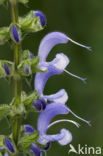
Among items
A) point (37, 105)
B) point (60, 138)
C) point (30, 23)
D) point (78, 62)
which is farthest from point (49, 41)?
point (78, 62)

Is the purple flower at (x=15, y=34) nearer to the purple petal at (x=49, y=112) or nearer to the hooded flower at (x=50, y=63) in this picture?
the hooded flower at (x=50, y=63)

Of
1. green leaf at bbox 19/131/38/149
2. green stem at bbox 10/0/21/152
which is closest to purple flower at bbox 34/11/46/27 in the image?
green stem at bbox 10/0/21/152

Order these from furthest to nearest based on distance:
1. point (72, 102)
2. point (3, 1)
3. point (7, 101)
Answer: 1. point (72, 102)
2. point (7, 101)
3. point (3, 1)

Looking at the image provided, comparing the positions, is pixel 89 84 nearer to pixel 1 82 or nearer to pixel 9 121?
pixel 1 82

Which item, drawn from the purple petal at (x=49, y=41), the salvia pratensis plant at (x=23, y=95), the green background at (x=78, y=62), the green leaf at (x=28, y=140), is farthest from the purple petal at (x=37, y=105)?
the green background at (x=78, y=62)

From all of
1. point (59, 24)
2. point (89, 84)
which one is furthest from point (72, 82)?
point (59, 24)

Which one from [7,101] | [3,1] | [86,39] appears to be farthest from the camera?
[86,39]
